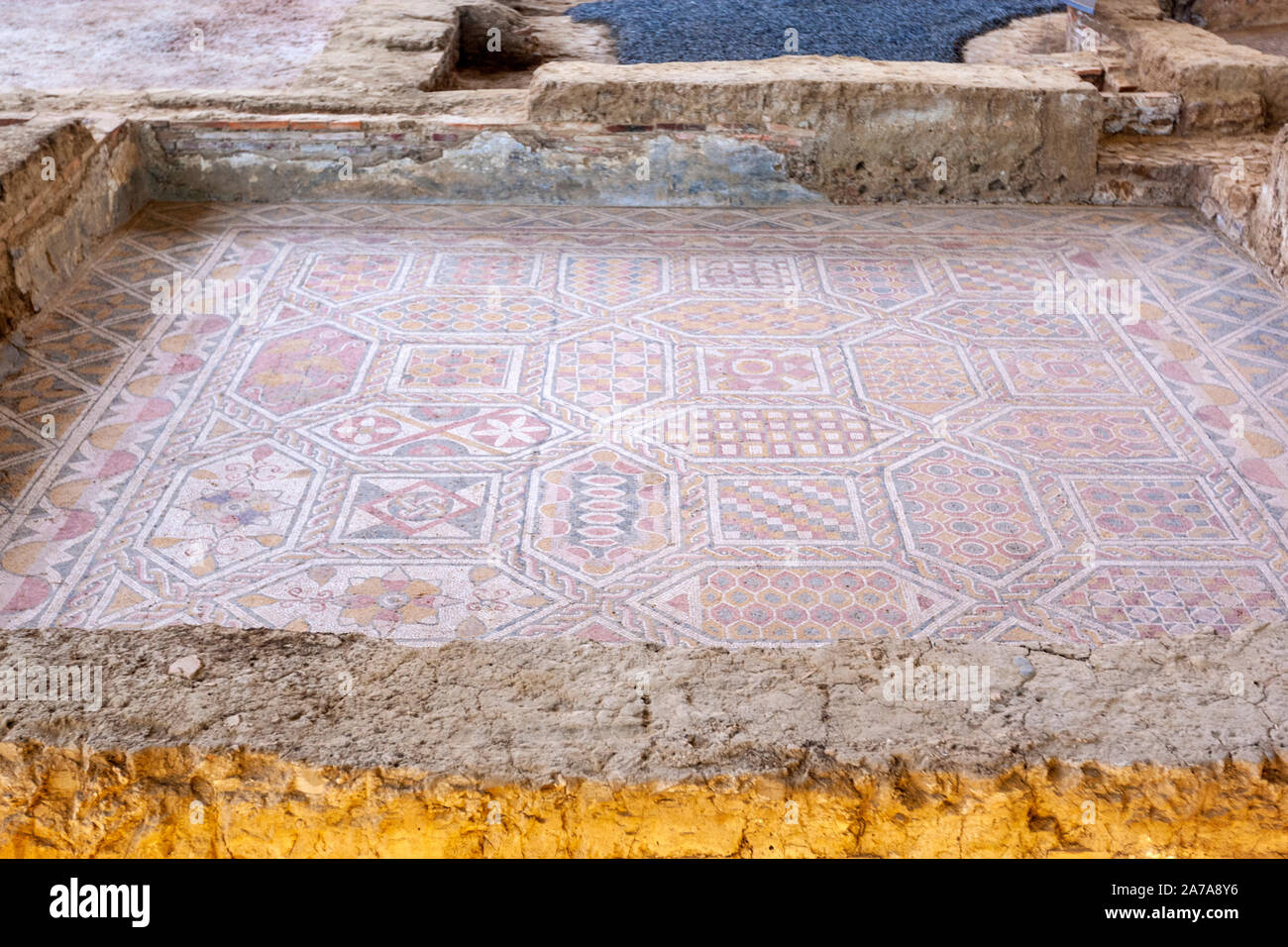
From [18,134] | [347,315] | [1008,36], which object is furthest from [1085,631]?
[1008,36]

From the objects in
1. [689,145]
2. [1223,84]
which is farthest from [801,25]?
[689,145]

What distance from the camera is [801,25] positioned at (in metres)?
6.16

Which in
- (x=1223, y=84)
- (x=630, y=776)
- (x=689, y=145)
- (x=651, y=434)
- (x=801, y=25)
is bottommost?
(x=651, y=434)

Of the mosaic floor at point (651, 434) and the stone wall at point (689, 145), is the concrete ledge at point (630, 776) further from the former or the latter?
the stone wall at point (689, 145)

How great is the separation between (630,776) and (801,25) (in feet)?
17.9

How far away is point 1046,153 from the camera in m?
4.28

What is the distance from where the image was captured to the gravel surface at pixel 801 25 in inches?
227

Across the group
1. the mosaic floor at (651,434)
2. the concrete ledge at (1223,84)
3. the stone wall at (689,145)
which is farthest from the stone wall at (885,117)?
the concrete ledge at (1223,84)

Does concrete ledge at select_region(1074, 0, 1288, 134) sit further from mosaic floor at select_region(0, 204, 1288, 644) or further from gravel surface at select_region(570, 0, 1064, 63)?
gravel surface at select_region(570, 0, 1064, 63)

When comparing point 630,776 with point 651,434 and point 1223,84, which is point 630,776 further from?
point 1223,84

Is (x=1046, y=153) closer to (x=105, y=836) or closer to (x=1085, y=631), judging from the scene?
(x=1085, y=631)

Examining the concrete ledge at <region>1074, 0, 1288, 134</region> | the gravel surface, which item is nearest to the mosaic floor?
the concrete ledge at <region>1074, 0, 1288, 134</region>

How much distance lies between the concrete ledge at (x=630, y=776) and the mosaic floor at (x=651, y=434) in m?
0.81

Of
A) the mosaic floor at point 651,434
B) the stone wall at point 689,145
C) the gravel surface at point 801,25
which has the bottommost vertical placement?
the mosaic floor at point 651,434
